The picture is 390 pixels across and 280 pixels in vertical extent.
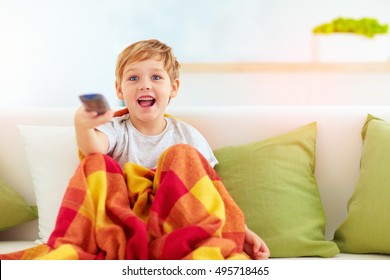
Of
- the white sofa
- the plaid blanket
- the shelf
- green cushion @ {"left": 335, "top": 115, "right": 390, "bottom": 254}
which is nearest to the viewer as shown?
the plaid blanket

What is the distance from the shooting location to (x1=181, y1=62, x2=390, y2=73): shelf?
3.53 metres

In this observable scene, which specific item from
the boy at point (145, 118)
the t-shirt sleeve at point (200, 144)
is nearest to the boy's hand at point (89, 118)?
the boy at point (145, 118)

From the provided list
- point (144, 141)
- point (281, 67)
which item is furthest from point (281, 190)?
point (281, 67)

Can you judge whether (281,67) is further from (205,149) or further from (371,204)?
(371,204)

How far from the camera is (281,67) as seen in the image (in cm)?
360

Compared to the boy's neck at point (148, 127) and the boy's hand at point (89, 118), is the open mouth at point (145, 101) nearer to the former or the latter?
the boy's neck at point (148, 127)

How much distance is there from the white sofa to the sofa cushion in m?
0.04

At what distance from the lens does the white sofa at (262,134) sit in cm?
189

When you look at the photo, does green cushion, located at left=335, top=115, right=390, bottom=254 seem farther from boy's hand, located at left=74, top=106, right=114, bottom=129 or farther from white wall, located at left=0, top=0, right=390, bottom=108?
white wall, located at left=0, top=0, right=390, bottom=108

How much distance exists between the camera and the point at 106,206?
148 cm

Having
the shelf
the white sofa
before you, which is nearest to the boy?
the white sofa

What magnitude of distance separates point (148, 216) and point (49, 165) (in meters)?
0.49

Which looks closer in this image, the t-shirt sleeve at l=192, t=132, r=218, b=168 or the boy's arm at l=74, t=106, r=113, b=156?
the boy's arm at l=74, t=106, r=113, b=156
